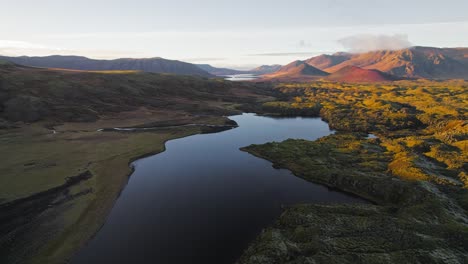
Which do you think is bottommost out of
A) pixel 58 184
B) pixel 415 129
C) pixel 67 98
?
pixel 58 184

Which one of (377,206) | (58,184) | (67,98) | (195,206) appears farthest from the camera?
(67,98)

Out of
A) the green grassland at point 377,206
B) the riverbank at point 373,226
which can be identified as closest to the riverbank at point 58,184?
the riverbank at point 373,226

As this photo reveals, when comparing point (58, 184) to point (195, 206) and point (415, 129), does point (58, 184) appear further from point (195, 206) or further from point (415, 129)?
point (415, 129)

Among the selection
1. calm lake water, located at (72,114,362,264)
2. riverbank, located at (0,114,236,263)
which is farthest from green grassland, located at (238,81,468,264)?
riverbank, located at (0,114,236,263)

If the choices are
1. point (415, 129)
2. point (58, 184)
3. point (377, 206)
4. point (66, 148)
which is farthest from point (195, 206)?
point (415, 129)

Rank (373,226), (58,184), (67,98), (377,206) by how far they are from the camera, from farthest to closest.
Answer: (67,98) < (58,184) < (377,206) < (373,226)

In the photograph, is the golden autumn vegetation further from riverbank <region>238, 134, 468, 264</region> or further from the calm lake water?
the calm lake water

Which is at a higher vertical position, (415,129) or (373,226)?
(415,129)

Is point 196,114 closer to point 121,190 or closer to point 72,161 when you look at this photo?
point 72,161

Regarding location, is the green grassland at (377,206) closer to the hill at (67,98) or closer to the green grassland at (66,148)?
the green grassland at (66,148)

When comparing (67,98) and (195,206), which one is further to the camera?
(67,98)
